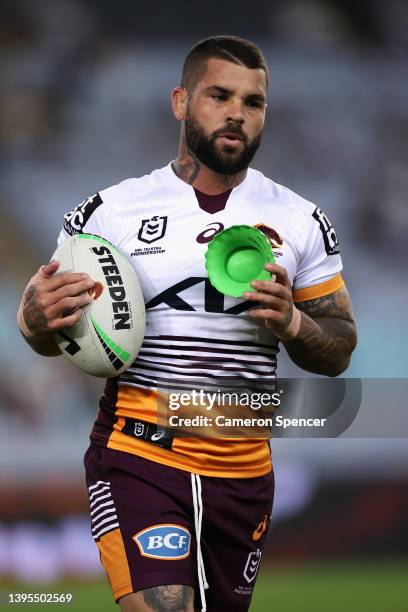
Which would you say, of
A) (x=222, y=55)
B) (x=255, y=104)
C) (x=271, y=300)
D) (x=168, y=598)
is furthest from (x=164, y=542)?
(x=222, y=55)

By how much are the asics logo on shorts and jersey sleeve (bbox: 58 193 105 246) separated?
75cm

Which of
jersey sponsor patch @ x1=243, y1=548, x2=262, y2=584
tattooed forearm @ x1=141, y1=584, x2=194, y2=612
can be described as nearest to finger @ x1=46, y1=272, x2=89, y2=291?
tattooed forearm @ x1=141, y1=584, x2=194, y2=612

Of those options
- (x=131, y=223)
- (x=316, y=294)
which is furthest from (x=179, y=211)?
(x=316, y=294)

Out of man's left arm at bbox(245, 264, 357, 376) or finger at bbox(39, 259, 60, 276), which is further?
finger at bbox(39, 259, 60, 276)

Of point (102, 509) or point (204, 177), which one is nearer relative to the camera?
point (102, 509)

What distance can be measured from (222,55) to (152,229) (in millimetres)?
576

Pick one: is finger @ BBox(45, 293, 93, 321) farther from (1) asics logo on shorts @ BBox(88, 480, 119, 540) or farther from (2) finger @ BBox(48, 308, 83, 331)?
(1) asics logo on shorts @ BBox(88, 480, 119, 540)

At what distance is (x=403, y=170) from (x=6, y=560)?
3249 mm

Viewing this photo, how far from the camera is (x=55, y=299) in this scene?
3.18 m

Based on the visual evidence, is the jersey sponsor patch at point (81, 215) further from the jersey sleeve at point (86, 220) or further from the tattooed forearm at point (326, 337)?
the tattooed forearm at point (326, 337)

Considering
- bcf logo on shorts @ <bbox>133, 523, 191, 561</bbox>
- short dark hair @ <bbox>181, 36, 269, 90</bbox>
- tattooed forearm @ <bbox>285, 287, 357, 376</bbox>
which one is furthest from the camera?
short dark hair @ <bbox>181, 36, 269, 90</bbox>

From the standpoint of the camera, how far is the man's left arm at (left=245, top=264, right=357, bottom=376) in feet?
9.96

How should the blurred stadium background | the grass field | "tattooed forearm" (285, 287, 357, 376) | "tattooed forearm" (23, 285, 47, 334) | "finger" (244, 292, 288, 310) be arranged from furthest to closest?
1. the blurred stadium background
2. the grass field
3. "tattooed forearm" (285, 287, 357, 376)
4. "tattooed forearm" (23, 285, 47, 334)
5. "finger" (244, 292, 288, 310)

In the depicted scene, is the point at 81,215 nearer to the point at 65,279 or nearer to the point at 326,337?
the point at 65,279
